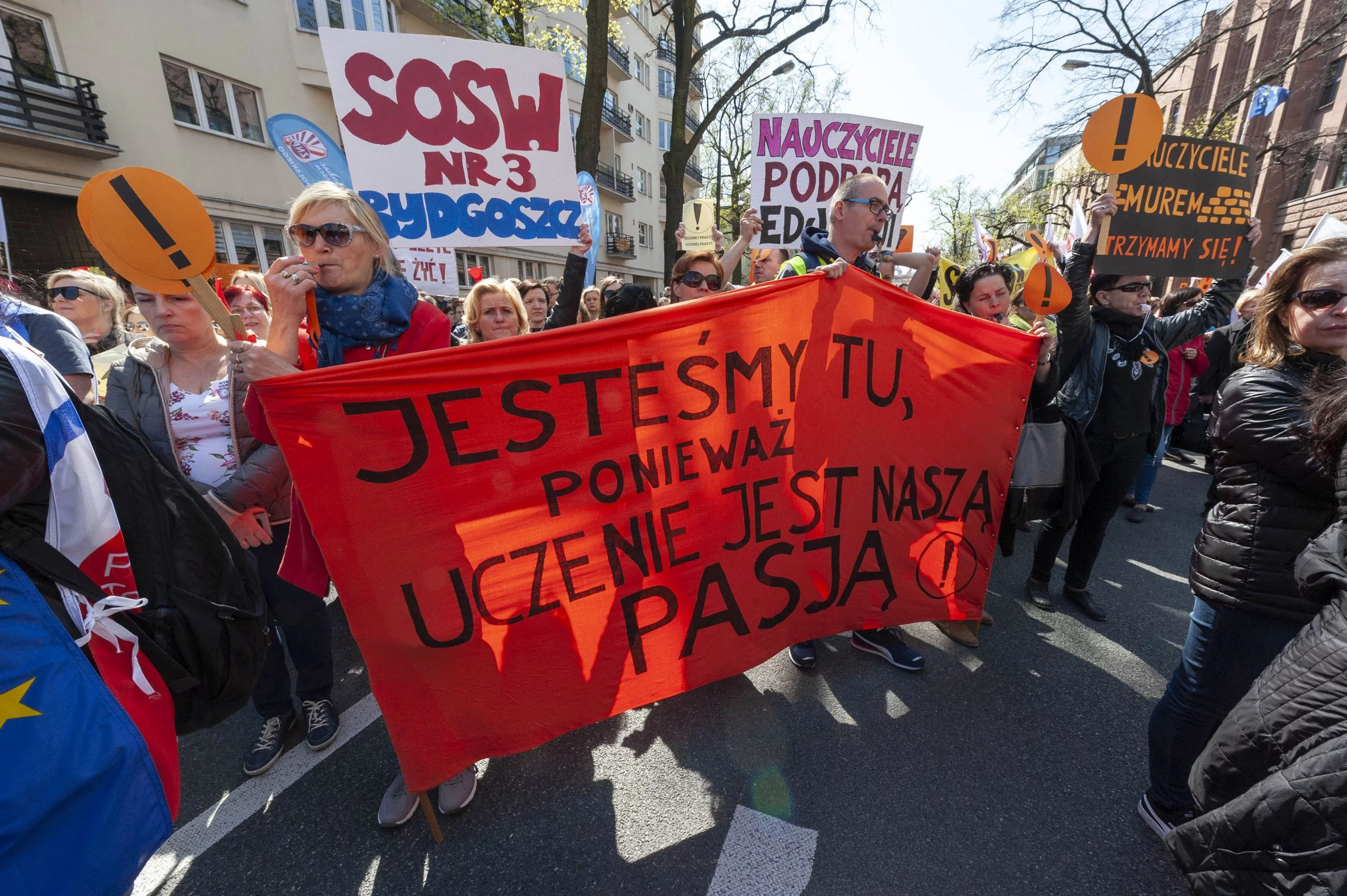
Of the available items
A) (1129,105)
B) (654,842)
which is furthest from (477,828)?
(1129,105)

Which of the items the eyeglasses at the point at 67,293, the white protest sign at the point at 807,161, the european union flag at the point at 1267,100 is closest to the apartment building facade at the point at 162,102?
the eyeglasses at the point at 67,293

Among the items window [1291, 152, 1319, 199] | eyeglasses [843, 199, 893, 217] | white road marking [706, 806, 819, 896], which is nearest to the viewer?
white road marking [706, 806, 819, 896]

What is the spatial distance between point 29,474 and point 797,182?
16.4ft

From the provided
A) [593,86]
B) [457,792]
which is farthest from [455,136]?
[593,86]

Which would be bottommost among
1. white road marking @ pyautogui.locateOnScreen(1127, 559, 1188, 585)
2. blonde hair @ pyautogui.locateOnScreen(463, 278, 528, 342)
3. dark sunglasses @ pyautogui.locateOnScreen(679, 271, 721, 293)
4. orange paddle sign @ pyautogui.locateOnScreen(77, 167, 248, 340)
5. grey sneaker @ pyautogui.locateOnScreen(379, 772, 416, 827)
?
white road marking @ pyautogui.locateOnScreen(1127, 559, 1188, 585)

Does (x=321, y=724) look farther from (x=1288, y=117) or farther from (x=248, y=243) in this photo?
(x=1288, y=117)

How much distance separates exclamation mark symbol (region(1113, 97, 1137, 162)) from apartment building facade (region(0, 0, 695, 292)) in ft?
45.7

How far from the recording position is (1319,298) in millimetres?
1640

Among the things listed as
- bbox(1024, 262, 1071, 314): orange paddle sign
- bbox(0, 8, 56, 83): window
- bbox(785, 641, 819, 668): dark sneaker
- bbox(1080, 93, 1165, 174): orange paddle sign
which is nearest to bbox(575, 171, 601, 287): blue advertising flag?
bbox(1024, 262, 1071, 314): orange paddle sign

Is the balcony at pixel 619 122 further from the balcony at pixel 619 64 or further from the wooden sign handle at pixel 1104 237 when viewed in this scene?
the wooden sign handle at pixel 1104 237

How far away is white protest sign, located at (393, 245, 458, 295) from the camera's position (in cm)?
374

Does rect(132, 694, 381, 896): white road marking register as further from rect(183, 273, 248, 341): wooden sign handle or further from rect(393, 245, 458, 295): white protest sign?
rect(393, 245, 458, 295): white protest sign

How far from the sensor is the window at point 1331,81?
1858 centimetres

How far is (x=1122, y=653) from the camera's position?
9.80 feet
